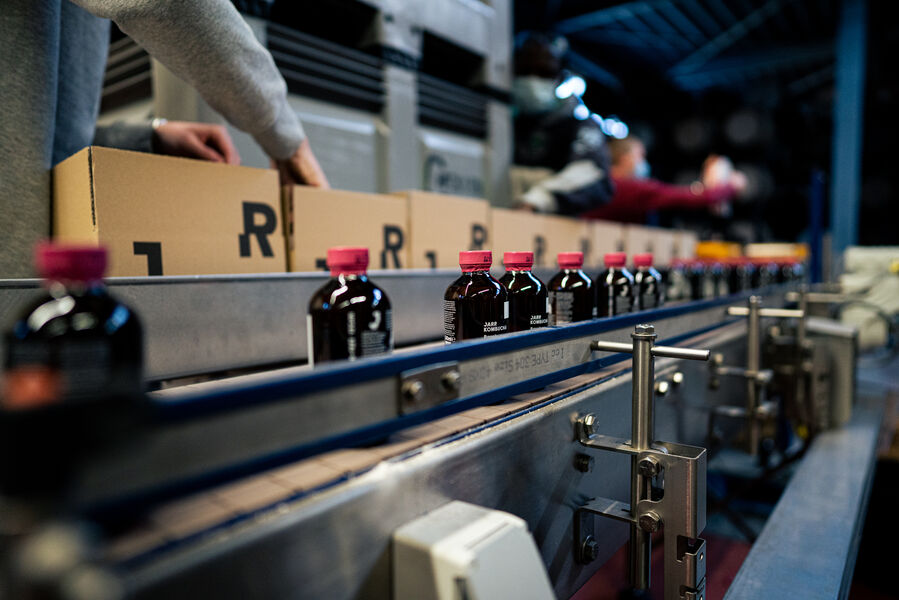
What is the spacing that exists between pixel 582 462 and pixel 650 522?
0.14 m

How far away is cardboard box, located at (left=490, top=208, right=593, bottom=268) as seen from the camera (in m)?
2.06

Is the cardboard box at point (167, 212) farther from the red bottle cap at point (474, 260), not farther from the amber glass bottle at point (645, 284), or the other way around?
the amber glass bottle at point (645, 284)

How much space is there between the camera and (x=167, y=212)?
1.13 meters

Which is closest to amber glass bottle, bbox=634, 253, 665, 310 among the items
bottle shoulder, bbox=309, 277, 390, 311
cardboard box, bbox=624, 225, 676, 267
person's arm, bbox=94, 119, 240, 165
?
bottle shoulder, bbox=309, 277, 390, 311

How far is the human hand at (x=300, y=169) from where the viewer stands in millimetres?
1521

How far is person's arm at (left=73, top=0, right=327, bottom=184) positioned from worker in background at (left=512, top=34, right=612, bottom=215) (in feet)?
5.87

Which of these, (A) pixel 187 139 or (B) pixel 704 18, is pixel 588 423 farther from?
(B) pixel 704 18

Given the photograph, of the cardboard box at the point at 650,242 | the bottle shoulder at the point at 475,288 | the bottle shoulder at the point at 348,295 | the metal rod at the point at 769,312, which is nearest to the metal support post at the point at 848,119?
the cardboard box at the point at 650,242

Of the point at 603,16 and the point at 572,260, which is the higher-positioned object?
the point at 603,16

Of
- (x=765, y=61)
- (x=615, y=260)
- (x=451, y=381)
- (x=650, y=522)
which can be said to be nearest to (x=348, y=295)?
(x=451, y=381)

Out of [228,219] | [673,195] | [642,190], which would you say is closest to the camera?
[228,219]

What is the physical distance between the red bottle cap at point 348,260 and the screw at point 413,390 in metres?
0.22

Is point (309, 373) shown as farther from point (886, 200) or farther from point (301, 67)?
point (886, 200)

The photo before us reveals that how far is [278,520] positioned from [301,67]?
2.05 meters
